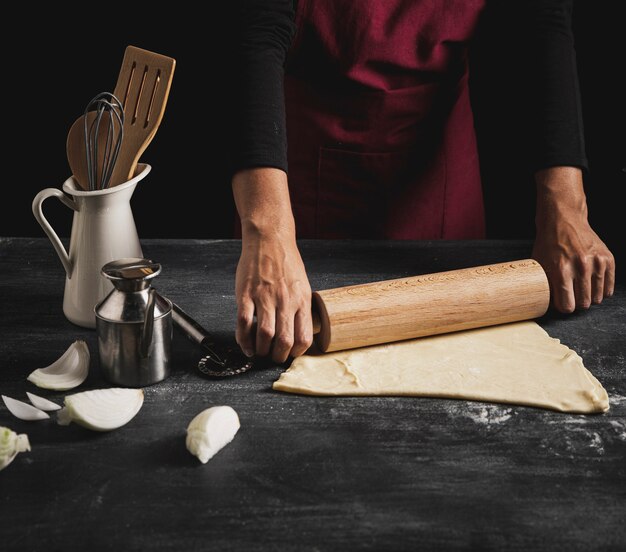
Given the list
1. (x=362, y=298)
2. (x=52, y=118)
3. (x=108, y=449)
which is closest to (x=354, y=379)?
(x=362, y=298)

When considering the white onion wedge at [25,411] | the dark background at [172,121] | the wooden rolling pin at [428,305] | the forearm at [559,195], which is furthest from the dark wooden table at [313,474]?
the dark background at [172,121]

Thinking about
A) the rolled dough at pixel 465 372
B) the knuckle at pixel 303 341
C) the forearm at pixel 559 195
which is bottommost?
the rolled dough at pixel 465 372

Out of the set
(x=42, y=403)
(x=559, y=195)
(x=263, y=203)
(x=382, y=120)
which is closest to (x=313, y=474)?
(x=42, y=403)

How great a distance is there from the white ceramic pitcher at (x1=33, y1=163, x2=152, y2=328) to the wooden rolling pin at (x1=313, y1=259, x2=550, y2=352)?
1.07 ft

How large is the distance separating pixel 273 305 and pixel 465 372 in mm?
296

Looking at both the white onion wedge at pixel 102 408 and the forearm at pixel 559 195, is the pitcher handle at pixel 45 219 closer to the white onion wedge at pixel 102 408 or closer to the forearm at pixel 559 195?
the white onion wedge at pixel 102 408

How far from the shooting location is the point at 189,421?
88 cm

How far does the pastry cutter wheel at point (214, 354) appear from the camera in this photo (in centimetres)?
99

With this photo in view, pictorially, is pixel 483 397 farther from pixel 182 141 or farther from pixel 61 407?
pixel 182 141

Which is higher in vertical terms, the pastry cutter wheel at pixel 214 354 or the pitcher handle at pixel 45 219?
the pitcher handle at pixel 45 219

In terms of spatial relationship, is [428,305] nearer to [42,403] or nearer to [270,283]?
[270,283]

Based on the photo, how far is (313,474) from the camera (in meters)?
0.77

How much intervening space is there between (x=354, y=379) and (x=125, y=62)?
2.10 ft

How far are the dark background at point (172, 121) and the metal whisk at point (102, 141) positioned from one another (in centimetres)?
80
